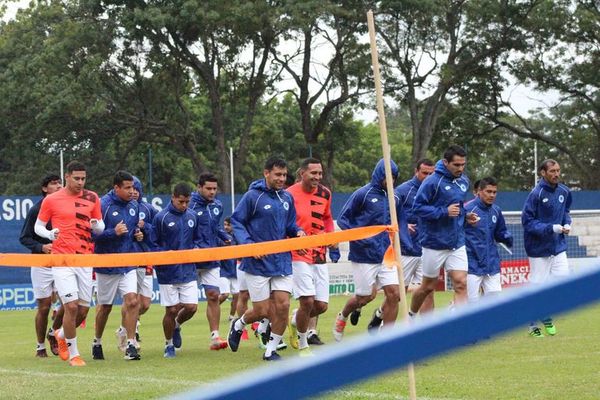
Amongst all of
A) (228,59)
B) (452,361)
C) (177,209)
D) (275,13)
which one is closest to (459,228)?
(452,361)

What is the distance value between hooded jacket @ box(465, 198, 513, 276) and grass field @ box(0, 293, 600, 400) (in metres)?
0.98

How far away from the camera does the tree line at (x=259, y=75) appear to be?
3981 centimetres

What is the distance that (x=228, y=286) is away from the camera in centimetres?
1886

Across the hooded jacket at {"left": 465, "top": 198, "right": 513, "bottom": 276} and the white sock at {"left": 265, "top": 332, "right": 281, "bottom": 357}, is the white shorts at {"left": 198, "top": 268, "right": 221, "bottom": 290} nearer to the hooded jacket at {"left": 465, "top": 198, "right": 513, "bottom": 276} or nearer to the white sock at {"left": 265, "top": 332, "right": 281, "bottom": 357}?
the white sock at {"left": 265, "top": 332, "right": 281, "bottom": 357}

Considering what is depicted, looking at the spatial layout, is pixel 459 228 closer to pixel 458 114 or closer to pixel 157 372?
pixel 157 372

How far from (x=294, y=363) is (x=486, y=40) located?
42092 mm

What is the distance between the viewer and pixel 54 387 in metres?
11.2

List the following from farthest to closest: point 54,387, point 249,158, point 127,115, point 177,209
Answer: point 249,158 → point 127,115 → point 177,209 → point 54,387

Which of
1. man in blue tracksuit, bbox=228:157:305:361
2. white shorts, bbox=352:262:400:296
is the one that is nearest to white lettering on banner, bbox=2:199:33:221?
white shorts, bbox=352:262:400:296

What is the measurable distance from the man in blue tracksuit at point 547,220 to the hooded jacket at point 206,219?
4032 millimetres

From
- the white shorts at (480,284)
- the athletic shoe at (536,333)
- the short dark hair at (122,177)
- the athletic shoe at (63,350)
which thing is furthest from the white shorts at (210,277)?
the athletic shoe at (536,333)

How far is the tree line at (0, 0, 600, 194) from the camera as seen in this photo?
3981 cm

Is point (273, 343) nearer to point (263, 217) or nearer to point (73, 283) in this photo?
point (263, 217)

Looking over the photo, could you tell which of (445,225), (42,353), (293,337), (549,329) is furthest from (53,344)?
(549,329)
